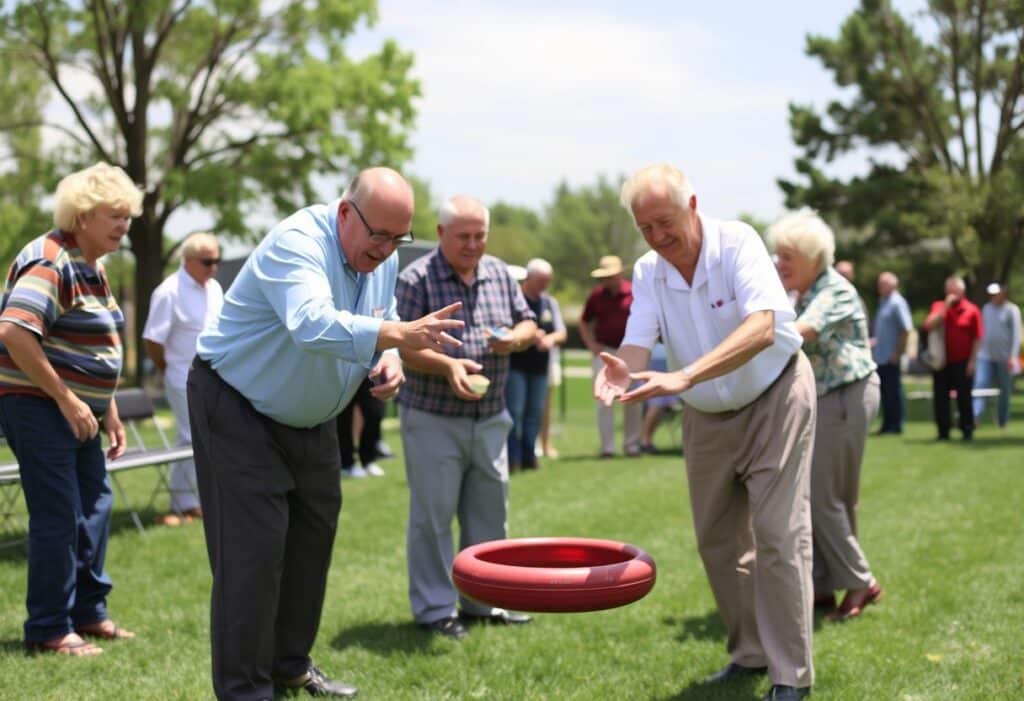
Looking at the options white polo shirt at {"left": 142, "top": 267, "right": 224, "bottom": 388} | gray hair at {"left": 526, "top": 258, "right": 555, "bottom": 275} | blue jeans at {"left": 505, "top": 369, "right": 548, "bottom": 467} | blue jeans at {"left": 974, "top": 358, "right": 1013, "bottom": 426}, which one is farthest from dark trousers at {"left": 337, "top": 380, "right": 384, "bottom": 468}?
blue jeans at {"left": 974, "top": 358, "right": 1013, "bottom": 426}

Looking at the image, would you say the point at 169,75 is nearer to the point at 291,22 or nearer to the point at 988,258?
the point at 291,22

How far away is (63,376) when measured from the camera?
5070mm

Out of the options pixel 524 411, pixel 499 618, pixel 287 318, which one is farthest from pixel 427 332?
pixel 524 411

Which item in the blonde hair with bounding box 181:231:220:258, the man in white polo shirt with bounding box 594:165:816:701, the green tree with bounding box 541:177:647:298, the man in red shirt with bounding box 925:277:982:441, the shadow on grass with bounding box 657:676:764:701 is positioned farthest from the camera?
the green tree with bounding box 541:177:647:298

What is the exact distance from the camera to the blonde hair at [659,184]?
419 cm

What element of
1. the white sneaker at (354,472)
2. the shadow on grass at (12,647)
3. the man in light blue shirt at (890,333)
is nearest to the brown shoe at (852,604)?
the shadow on grass at (12,647)

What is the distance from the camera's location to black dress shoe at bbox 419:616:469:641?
561cm

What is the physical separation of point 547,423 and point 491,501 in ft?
24.5

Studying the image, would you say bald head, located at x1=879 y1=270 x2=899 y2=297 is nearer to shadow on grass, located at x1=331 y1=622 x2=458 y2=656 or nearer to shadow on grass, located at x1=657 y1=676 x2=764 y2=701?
shadow on grass, located at x1=331 y1=622 x2=458 y2=656

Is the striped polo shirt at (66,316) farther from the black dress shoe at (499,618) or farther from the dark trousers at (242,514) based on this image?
the black dress shoe at (499,618)

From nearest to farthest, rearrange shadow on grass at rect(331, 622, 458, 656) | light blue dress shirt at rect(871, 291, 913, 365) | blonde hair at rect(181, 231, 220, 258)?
shadow on grass at rect(331, 622, 458, 656), blonde hair at rect(181, 231, 220, 258), light blue dress shirt at rect(871, 291, 913, 365)

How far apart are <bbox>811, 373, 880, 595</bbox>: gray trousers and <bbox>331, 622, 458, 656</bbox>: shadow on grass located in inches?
77.3

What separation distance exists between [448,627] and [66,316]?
2.29 metres

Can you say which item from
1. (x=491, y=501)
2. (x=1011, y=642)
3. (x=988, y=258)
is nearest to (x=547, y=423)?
(x=491, y=501)
